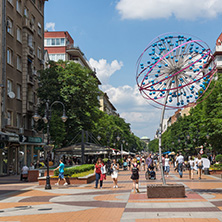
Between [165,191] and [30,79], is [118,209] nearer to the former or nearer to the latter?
[165,191]

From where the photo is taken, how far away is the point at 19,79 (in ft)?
146

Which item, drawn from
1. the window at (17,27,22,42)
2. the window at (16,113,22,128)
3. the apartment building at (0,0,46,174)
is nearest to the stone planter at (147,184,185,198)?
the apartment building at (0,0,46,174)

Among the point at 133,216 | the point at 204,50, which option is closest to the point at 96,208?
the point at 133,216

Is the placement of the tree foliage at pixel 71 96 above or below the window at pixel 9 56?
below

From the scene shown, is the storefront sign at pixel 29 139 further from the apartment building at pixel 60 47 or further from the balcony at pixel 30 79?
the apartment building at pixel 60 47

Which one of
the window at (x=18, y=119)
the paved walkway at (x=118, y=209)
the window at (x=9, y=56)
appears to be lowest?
the paved walkway at (x=118, y=209)

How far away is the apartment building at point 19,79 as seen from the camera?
39.3 m

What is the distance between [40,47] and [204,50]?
40389mm

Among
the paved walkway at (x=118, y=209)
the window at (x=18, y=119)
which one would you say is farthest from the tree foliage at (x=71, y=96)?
the paved walkway at (x=118, y=209)

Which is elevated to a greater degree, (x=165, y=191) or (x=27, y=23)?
(x=27, y=23)

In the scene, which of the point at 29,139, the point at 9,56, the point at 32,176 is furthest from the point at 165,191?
the point at 29,139

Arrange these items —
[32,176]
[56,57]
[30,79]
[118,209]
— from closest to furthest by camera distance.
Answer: [118,209]
[32,176]
[30,79]
[56,57]

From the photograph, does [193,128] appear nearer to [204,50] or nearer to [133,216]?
[204,50]

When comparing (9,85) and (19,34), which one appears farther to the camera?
(19,34)
